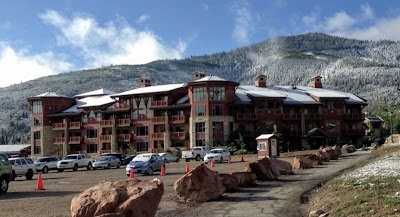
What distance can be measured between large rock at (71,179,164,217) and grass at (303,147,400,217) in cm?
503

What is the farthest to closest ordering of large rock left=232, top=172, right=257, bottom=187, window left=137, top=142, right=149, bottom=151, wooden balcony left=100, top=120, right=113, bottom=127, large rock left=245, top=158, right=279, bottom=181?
1. wooden balcony left=100, top=120, right=113, bottom=127
2. window left=137, top=142, right=149, bottom=151
3. large rock left=245, top=158, right=279, bottom=181
4. large rock left=232, top=172, right=257, bottom=187

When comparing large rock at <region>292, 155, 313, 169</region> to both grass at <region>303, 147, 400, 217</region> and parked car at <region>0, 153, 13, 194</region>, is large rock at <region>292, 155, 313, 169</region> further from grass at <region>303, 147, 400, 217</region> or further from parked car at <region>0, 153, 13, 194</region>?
parked car at <region>0, 153, 13, 194</region>

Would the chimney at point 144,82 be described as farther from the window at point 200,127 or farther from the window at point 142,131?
the window at point 200,127

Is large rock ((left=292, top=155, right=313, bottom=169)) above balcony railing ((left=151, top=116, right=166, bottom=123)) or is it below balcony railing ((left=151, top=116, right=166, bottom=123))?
below

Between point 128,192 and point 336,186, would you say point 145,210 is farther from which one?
point 336,186

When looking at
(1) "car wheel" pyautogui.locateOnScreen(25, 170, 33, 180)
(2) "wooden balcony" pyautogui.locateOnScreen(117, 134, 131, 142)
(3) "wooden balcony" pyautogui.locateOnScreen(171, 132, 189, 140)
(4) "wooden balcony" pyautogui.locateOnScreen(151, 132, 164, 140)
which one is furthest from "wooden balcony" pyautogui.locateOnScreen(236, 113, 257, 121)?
(1) "car wheel" pyautogui.locateOnScreen(25, 170, 33, 180)

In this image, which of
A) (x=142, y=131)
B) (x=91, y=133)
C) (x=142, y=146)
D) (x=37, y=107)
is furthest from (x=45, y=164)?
(x=37, y=107)

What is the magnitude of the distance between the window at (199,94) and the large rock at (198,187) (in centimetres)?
5551

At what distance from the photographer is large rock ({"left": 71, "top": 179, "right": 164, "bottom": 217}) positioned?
1310cm

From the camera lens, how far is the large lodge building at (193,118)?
75938 mm

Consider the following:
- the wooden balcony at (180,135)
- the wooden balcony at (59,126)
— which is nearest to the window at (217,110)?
the wooden balcony at (180,135)

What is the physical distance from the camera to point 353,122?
8688 cm

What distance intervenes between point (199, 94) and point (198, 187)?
56.7 metres

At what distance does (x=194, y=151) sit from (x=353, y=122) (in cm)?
3435
